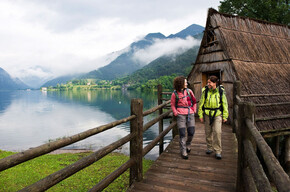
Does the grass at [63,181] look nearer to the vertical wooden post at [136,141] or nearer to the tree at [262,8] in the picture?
the vertical wooden post at [136,141]

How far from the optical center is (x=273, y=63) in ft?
38.8

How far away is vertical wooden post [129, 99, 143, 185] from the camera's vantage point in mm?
3773

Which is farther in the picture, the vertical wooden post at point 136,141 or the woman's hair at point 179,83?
the woman's hair at point 179,83

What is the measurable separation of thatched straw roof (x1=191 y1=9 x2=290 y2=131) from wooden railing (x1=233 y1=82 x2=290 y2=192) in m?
6.90

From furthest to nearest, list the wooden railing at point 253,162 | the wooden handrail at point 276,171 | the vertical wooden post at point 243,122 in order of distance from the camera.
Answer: the vertical wooden post at point 243,122 → the wooden railing at point 253,162 → the wooden handrail at point 276,171

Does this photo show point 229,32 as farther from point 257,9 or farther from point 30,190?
point 30,190

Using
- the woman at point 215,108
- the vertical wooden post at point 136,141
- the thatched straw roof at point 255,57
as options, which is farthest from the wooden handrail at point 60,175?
the thatched straw roof at point 255,57

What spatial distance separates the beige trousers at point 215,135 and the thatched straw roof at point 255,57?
15.9ft

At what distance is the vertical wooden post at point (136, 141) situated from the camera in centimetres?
377

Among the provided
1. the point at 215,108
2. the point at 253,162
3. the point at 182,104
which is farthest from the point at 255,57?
the point at 253,162

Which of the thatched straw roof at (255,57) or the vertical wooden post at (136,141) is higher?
the thatched straw roof at (255,57)

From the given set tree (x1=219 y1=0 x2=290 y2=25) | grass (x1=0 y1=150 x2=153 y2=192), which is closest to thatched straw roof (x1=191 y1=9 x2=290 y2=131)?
tree (x1=219 y1=0 x2=290 y2=25)

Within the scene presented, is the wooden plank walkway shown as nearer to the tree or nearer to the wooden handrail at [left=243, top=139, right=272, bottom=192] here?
the wooden handrail at [left=243, top=139, right=272, bottom=192]

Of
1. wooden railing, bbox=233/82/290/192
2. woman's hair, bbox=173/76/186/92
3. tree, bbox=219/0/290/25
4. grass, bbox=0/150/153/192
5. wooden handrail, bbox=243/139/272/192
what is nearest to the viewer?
wooden railing, bbox=233/82/290/192
